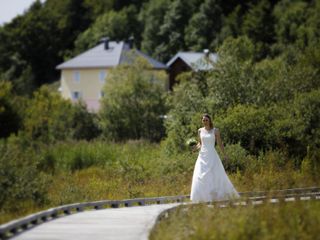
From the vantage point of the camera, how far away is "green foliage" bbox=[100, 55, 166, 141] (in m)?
70.6

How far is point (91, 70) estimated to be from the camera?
123 metres

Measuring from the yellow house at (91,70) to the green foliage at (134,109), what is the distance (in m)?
41.9

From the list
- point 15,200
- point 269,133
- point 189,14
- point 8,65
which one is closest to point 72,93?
point 8,65

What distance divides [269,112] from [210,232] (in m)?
21.5

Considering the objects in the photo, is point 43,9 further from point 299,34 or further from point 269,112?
point 269,112

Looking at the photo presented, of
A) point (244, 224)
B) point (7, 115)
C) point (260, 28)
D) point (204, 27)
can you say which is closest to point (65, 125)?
point (7, 115)

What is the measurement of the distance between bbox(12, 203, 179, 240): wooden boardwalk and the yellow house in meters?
99.0

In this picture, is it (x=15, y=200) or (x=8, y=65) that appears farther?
(x=8, y=65)

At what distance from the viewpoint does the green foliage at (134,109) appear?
232 feet

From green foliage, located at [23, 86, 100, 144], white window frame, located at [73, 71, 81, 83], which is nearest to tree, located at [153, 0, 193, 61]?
white window frame, located at [73, 71, 81, 83]

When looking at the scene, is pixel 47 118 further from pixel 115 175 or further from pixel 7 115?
pixel 115 175

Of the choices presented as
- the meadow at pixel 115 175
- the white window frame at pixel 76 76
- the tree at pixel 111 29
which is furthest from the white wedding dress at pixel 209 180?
the tree at pixel 111 29

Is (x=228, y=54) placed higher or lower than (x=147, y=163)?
higher

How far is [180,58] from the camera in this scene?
10881 centimetres
